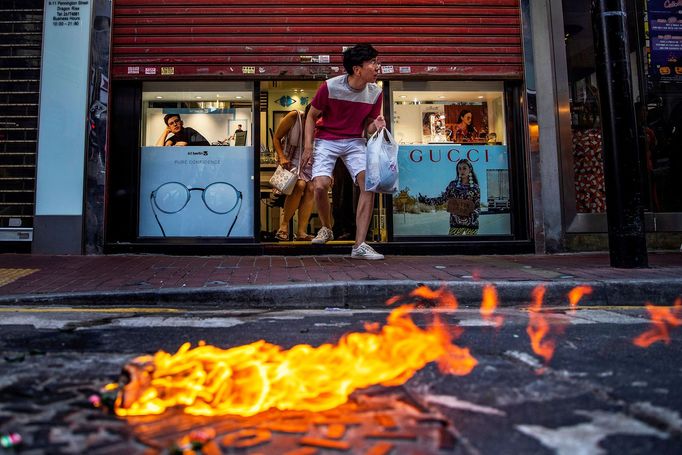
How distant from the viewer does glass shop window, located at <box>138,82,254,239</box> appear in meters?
6.71

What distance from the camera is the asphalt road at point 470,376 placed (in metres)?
1.40

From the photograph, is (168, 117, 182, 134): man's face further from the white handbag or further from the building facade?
the white handbag

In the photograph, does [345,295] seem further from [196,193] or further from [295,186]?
[196,193]

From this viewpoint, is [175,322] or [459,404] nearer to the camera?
[459,404]

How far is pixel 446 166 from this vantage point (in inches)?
274

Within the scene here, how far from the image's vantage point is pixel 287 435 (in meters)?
1.40

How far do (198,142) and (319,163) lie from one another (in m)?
2.10

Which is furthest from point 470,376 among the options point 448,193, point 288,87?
point 288,87

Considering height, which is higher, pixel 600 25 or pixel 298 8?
pixel 298 8

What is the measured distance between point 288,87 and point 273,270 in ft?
10.6

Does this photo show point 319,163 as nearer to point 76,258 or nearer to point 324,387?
point 76,258

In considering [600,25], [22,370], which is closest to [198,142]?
[600,25]

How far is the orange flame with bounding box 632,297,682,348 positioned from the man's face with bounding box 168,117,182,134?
561 cm

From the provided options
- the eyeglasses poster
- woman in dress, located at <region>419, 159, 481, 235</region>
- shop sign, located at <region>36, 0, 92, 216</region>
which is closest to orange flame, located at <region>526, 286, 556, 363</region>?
woman in dress, located at <region>419, 159, 481, 235</region>
